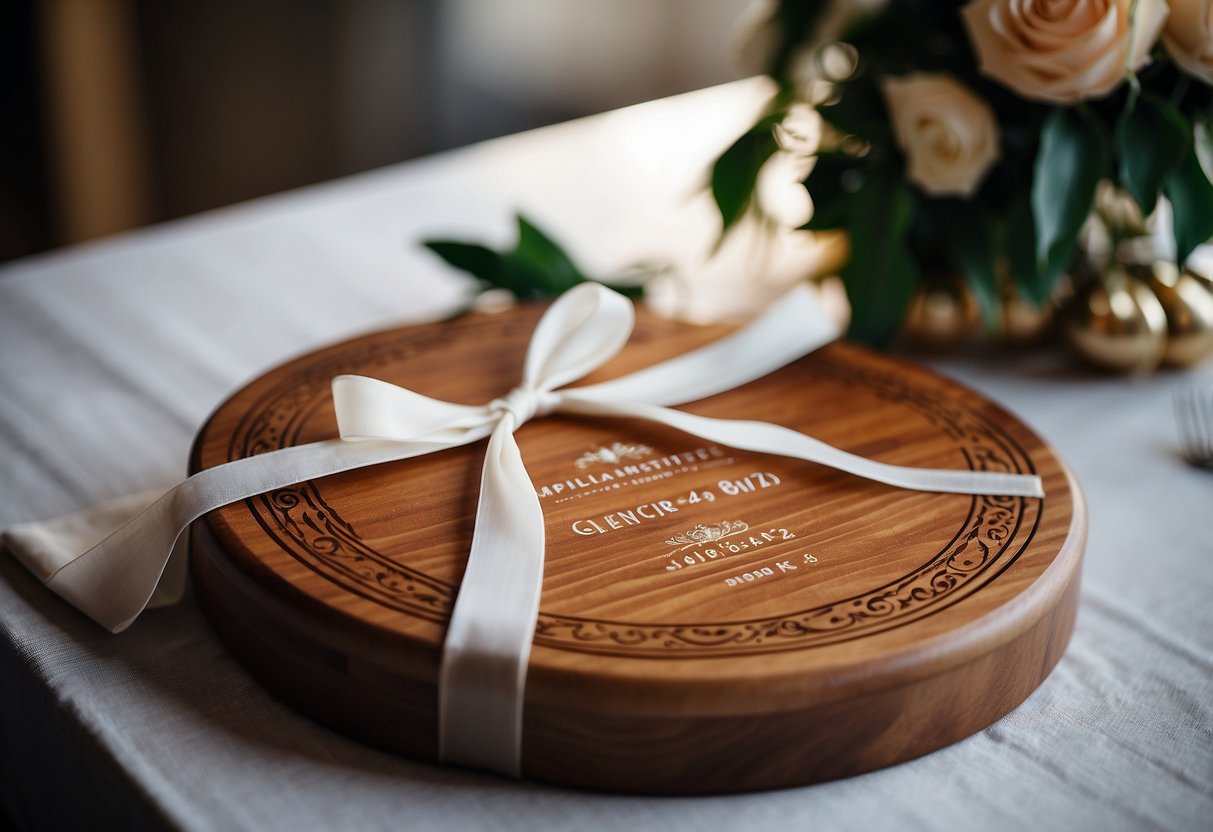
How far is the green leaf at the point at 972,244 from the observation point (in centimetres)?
96

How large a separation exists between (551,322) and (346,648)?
0.35 metres

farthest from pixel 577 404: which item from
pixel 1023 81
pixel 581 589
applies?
pixel 1023 81

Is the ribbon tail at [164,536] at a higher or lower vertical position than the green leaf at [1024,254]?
lower

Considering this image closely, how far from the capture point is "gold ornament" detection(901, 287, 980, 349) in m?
1.05

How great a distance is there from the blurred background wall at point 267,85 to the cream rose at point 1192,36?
7.12ft

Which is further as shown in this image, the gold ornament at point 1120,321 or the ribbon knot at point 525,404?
the gold ornament at point 1120,321

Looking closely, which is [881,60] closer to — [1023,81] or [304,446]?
[1023,81]

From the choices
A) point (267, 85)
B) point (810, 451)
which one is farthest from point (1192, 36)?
point (267, 85)

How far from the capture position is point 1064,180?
34.2 inches

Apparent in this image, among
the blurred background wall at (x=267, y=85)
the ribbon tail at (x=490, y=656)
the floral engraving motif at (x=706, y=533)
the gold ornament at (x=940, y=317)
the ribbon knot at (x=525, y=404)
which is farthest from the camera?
the blurred background wall at (x=267, y=85)

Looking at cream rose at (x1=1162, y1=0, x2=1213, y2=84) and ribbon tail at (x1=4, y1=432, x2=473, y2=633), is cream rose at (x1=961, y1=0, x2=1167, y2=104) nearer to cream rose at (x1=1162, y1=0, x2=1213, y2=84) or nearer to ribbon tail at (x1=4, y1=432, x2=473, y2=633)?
cream rose at (x1=1162, y1=0, x2=1213, y2=84)

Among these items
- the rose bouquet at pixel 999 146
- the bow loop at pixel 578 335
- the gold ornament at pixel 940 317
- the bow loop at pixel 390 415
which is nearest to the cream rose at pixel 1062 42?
the rose bouquet at pixel 999 146

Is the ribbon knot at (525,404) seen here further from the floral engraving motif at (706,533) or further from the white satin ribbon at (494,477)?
the floral engraving motif at (706,533)

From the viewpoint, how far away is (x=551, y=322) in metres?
0.85
